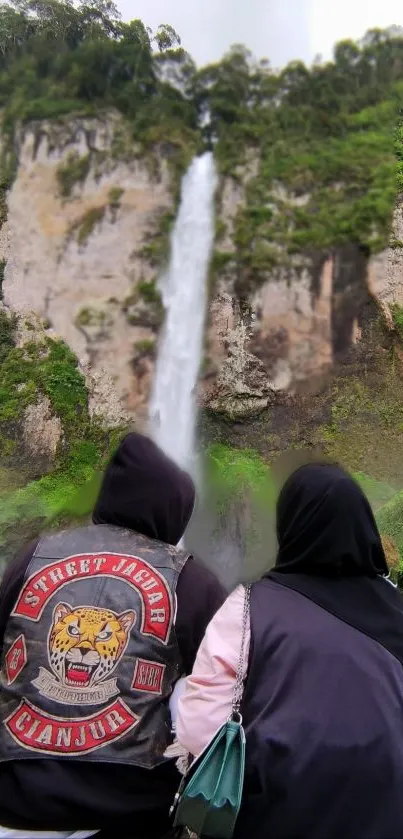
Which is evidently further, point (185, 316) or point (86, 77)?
point (86, 77)

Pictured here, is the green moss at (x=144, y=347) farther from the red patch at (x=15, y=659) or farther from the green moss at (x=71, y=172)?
the red patch at (x=15, y=659)

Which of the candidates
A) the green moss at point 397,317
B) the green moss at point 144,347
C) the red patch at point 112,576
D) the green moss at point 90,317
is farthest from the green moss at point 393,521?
the green moss at point 90,317

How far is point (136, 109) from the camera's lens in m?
17.5

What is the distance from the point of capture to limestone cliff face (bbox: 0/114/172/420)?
1623cm

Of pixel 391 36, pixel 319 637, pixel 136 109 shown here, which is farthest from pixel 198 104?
pixel 319 637

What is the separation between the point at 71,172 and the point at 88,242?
210 centimetres

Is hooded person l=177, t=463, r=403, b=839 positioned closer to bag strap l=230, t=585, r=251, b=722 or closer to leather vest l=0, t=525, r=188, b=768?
bag strap l=230, t=585, r=251, b=722

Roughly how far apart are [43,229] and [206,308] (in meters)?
5.09

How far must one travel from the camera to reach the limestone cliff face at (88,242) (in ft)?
53.3

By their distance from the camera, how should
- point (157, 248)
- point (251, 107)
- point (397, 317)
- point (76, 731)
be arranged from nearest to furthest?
point (76, 731) → point (397, 317) → point (157, 248) → point (251, 107)

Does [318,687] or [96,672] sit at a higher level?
[318,687]

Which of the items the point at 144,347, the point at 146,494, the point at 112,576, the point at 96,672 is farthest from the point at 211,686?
the point at 144,347

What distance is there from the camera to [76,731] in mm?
1869

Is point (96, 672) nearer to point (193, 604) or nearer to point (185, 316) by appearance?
point (193, 604)
